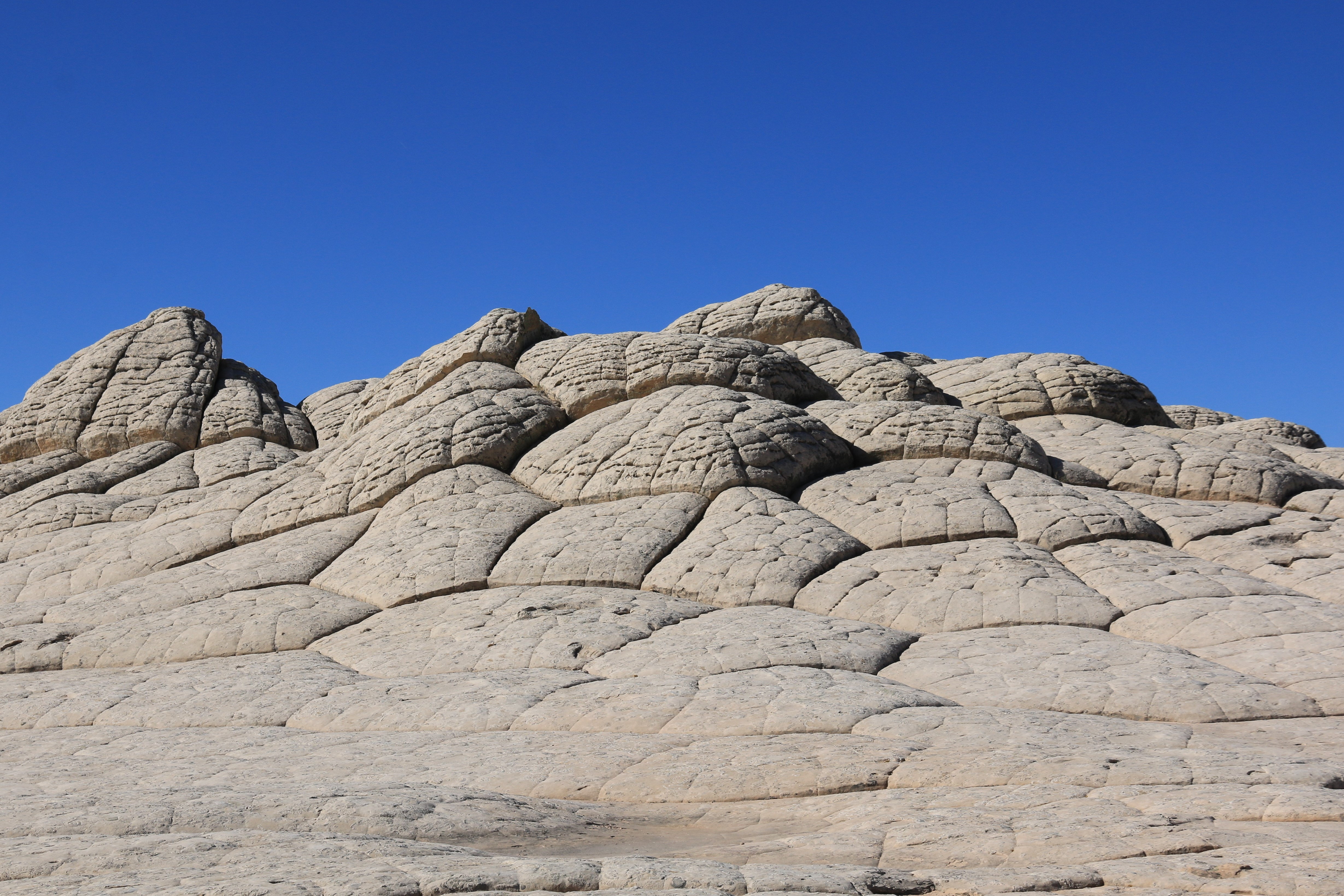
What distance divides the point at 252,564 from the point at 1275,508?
1421cm

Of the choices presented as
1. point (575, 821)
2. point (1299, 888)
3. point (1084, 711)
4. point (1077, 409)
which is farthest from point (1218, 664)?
point (1077, 409)

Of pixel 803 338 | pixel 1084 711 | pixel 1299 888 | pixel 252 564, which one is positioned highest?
pixel 803 338

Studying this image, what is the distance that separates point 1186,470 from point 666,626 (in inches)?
344

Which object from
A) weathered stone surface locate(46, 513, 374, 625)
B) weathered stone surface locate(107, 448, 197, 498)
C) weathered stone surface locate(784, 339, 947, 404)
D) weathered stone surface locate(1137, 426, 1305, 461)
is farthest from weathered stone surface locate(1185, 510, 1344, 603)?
weathered stone surface locate(107, 448, 197, 498)

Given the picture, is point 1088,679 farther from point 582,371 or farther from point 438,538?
point 582,371

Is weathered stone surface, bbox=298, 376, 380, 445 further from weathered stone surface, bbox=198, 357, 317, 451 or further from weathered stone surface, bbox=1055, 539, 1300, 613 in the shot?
weathered stone surface, bbox=1055, 539, 1300, 613

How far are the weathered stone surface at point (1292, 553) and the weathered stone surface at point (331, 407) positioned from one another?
49.1ft

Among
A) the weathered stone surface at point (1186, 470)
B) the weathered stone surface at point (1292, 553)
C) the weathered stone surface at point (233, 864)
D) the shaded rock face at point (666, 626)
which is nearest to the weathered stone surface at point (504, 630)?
the shaded rock face at point (666, 626)

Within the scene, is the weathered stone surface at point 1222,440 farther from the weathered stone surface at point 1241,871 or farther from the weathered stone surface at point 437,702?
the weathered stone surface at point 1241,871

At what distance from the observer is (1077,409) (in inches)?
738

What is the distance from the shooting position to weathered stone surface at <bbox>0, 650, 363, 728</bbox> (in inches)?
391

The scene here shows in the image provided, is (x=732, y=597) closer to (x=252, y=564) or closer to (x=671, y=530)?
(x=671, y=530)

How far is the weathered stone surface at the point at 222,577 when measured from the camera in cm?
1341

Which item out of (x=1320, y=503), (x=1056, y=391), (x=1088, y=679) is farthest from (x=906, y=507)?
(x=1056, y=391)
